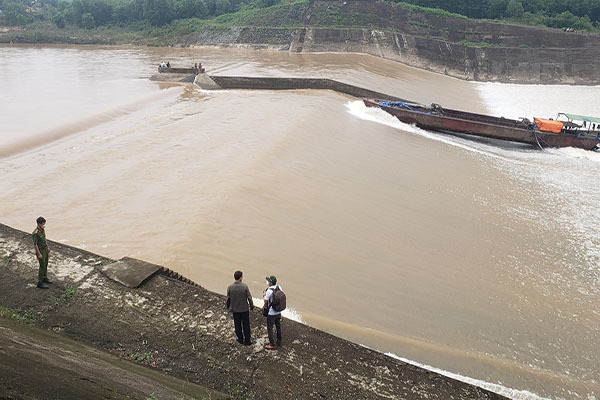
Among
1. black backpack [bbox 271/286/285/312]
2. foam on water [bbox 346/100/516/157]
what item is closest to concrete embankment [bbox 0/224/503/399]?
black backpack [bbox 271/286/285/312]

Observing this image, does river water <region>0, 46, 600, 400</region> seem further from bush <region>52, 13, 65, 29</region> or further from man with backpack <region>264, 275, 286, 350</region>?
bush <region>52, 13, 65, 29</region>

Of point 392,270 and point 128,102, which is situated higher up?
point 128,102

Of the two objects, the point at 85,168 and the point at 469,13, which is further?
the point at 469,13

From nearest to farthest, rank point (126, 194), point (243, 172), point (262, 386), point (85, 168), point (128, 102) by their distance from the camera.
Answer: point (262, 386) → point (126, 194) → point (243, 172) → point (85, 168) → point (128, 102)

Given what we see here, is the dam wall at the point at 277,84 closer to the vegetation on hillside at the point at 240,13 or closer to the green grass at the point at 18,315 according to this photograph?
the green grass at the point at 18,315

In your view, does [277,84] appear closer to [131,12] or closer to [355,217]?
[355,217]

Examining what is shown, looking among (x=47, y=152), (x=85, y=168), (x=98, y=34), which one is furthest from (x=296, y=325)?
(x=98, y=34)

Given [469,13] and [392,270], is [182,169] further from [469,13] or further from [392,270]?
[469,13]
